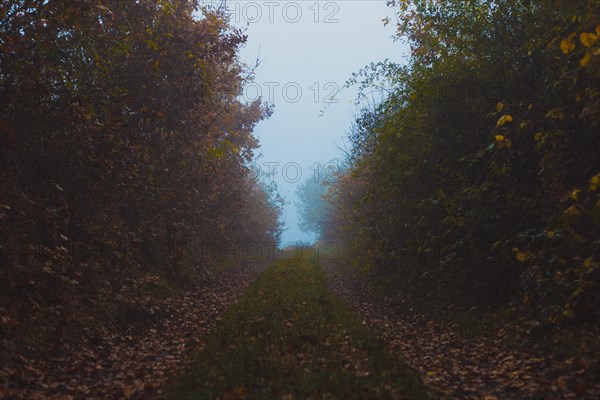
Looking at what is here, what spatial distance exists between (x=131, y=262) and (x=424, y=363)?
863 cm

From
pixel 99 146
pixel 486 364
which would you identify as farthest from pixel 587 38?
pixel 99 146

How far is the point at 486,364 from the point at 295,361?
3.13 metres

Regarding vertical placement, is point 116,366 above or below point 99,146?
below

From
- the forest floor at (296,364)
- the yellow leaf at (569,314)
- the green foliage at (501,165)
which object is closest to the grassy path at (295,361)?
the forest floor at (296,364)

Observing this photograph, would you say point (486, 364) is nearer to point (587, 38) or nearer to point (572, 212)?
point (572, 212)

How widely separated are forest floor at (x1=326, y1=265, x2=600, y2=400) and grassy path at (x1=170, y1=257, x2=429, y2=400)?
0.58 m

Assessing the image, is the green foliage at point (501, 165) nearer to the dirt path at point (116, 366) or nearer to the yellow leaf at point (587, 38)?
the yellow leaf at point (587, 38)

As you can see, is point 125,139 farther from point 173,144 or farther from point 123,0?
point 123,0

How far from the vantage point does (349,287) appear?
18672 millimetres

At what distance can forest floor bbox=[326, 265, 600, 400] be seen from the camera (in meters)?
5.77

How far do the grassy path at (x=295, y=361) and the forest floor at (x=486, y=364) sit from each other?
578 mm

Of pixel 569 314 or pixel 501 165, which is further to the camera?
pixel 501 165

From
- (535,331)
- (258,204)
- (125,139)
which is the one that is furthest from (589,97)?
(258,204)

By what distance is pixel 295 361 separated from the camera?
23.1 feet
